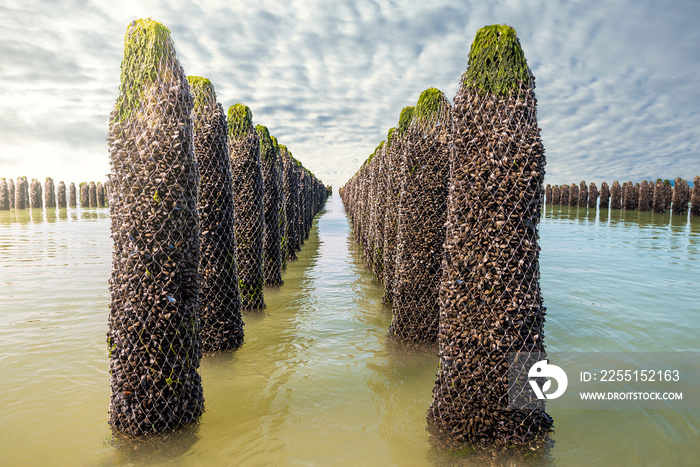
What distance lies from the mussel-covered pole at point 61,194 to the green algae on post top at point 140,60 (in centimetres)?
7014

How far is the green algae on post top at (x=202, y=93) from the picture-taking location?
24.6ft

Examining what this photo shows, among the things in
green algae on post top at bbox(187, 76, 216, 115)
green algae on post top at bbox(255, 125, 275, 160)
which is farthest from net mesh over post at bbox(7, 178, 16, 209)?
green algae on post top at bbox(187, 76, 216, 115)

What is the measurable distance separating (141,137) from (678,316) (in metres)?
12.6

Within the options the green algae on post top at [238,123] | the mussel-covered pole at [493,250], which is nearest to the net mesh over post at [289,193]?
the green algae on post top at [238,123]

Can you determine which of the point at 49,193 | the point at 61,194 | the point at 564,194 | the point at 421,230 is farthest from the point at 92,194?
the point at 564,194

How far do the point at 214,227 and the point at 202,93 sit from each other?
2622 mm

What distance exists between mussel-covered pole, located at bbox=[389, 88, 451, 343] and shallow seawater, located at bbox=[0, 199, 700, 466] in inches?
26.2

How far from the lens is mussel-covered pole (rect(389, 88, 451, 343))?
723 centimetres

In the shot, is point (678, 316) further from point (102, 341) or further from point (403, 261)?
point (102, 341)

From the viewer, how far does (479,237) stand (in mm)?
4477

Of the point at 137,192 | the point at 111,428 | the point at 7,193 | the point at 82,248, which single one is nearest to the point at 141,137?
the point at 137,192

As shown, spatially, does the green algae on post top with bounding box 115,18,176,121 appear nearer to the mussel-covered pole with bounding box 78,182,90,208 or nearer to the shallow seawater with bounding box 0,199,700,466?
the shallow seawater with bounding box 0,199,700,466

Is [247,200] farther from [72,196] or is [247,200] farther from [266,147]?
[72,196]

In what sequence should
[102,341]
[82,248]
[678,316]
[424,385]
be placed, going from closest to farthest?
[424,385] → [102,341] → [678,316] → [82,248]
